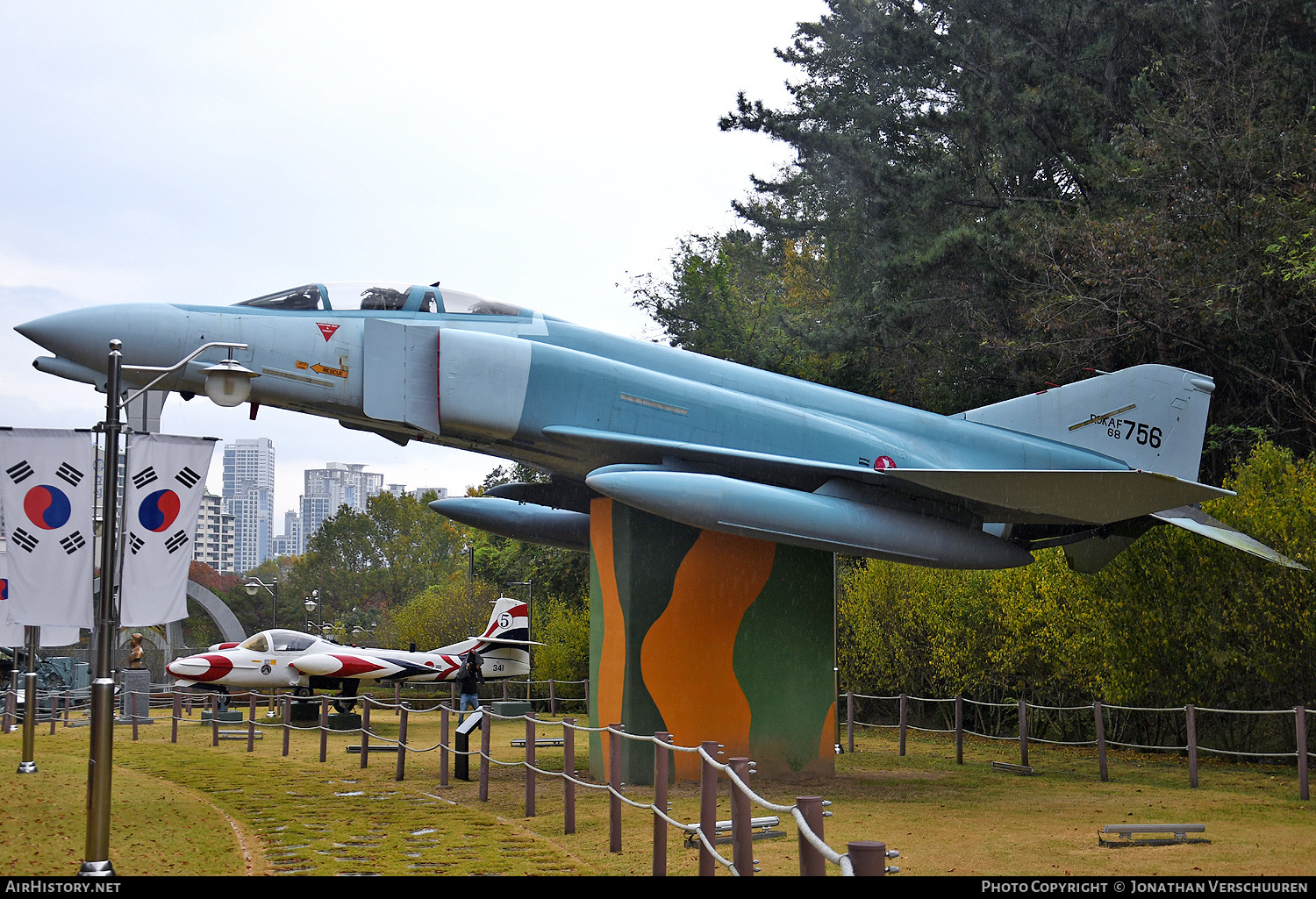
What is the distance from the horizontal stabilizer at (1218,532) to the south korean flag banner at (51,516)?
11525mm

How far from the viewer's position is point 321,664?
21531mm

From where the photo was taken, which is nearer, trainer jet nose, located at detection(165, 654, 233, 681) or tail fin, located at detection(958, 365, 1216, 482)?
tail fin, located at detection(958, 365, 1216, 482)

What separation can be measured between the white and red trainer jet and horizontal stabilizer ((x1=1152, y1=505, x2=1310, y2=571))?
42.2 feet

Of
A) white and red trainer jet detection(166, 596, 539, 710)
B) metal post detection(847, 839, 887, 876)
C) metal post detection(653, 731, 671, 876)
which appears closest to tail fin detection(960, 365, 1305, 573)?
metal post detection(653, 731, 671, 876)

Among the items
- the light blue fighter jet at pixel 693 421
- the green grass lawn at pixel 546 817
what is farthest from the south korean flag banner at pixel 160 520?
the green grass lawn at pixel 546 817

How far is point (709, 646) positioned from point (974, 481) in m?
3.71

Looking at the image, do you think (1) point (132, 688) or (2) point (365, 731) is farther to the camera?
(1) point (132, 688)

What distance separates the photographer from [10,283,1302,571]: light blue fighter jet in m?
10.5

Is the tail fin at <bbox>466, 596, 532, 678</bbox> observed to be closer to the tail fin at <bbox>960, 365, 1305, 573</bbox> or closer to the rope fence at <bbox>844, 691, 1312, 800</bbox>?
the rope fence at <bbox>844, 691, 1312, 800</bbox>

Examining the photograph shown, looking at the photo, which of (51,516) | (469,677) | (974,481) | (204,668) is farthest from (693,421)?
(204,668)

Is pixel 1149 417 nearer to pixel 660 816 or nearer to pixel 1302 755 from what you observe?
pixel 1302 755
